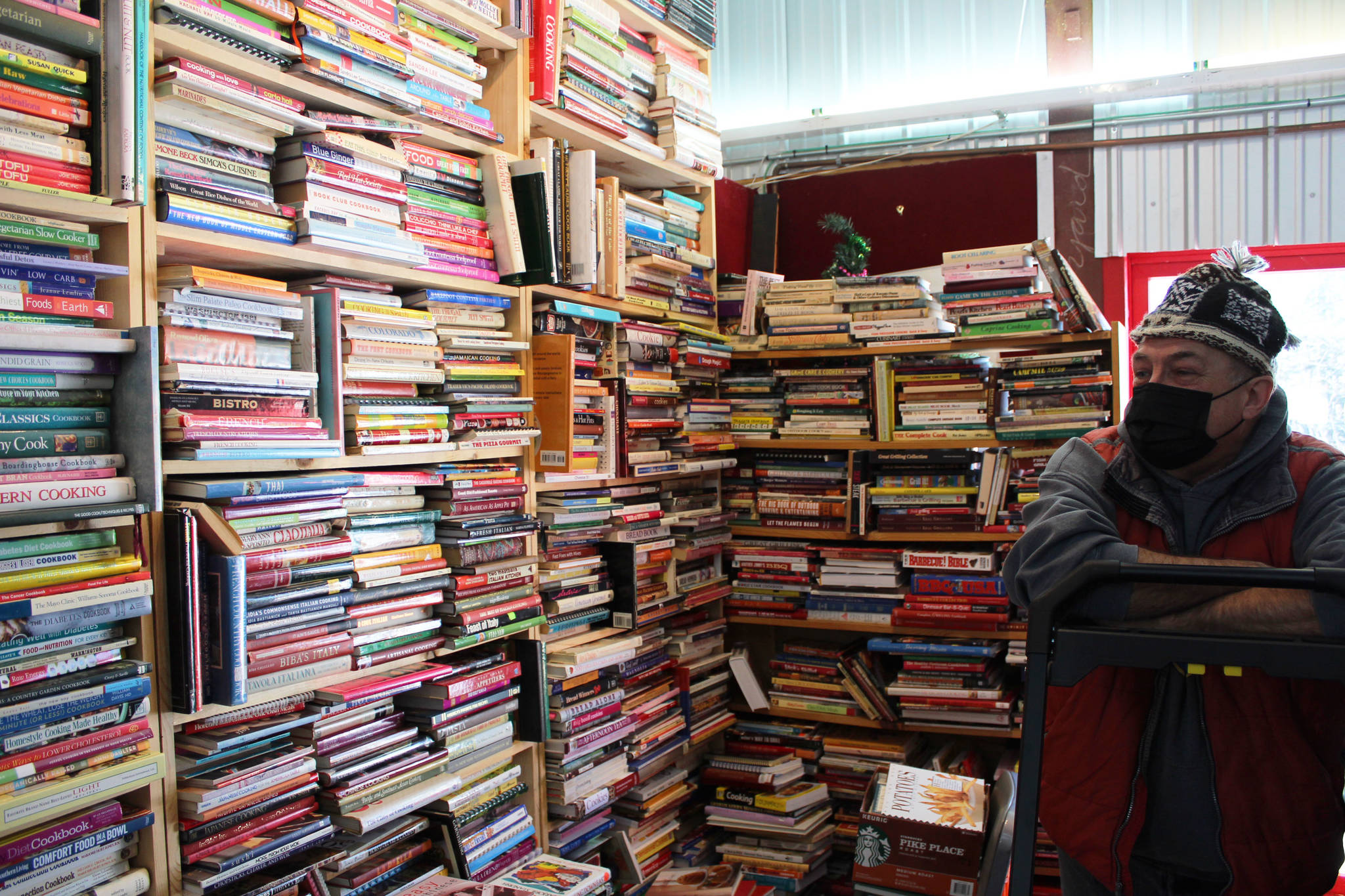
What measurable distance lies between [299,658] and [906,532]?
7.20ft

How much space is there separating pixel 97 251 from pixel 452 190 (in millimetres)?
929

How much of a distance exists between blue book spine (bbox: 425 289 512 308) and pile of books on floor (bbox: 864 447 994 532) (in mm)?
1568

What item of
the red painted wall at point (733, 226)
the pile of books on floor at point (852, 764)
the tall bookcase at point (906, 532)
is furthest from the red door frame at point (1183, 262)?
the pile of books on floor at point (852, 764)

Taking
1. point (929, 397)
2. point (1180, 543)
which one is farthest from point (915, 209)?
point (1180, 543)

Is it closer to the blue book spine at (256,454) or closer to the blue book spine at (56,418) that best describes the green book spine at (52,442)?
the blue book spine at (56,418)

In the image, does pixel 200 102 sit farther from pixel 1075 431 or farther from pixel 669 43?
pixel 1075 431

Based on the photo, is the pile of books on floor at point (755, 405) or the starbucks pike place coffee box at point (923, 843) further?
the pile of books on floor at point (755, 405)

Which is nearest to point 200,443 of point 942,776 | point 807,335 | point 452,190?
point 452,190

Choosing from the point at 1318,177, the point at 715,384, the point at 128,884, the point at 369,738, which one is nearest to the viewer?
the point at 128,884

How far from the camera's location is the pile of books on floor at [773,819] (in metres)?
3.45

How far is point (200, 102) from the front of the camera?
74.7 inches

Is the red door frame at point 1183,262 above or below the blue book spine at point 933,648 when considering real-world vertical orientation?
above

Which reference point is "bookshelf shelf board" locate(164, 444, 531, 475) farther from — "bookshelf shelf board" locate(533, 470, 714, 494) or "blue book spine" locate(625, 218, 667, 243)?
"blue book spine" locate(625, 218, 667, 243)

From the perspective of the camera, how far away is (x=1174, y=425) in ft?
5.48
